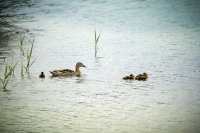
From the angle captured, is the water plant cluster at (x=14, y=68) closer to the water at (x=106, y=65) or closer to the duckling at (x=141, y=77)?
the water at (x=106, y=65)

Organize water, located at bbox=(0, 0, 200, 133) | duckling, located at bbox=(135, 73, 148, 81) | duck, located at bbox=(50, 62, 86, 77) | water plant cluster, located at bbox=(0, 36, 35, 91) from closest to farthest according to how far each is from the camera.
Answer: water, located at bbox=(0, 0, 200, 133)
water plant cluster, located at bbox=(0, 36, 35, 91)
duckling, located at bbox=(135, 73, 148, 81)
duck, located at bbox=(50, 62, 86, 77)

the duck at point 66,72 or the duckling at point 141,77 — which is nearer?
the duckling at point 141,77

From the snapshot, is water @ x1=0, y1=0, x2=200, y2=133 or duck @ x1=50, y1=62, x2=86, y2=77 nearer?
water @ x1=0, y1=0, x2=200, y2=133

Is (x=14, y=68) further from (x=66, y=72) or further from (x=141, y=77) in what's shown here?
(x=141, y=77)

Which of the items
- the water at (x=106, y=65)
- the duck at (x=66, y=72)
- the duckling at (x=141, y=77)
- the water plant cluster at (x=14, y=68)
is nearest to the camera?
the water at (x=106, y=65)

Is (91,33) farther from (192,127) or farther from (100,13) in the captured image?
(192,127)

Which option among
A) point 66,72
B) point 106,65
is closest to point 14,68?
point 66,72

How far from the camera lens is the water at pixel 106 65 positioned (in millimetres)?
10906

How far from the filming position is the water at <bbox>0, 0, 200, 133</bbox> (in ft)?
35.8

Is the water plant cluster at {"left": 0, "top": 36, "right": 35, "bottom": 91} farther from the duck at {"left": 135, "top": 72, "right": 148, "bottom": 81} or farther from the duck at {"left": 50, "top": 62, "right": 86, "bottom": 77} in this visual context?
the duck at {"left": 135, "top": 72, "right": 148, "bottom": 81}

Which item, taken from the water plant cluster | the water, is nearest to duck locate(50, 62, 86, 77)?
the water

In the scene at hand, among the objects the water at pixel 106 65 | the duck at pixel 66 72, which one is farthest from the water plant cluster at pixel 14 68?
the duck at pixel 66 72

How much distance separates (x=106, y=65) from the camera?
15.2m

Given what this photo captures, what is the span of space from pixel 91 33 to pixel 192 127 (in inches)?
355
